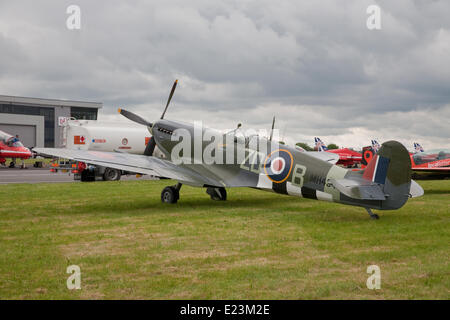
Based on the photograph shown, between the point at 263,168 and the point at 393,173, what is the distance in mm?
3589

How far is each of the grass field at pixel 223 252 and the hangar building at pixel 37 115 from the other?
2807 inches

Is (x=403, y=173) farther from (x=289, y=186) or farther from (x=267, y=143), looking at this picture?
(x=267, y=143)

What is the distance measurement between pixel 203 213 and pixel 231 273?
5183 millimetres

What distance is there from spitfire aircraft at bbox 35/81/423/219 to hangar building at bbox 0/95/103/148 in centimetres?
6779

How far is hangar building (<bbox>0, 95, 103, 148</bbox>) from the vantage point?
77250 mm

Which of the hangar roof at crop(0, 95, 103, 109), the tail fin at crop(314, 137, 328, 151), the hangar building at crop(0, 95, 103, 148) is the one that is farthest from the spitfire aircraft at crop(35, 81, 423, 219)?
the hangar roof at crop(0, 95, 103, 109)

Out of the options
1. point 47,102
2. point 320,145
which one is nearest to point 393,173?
point 320,145

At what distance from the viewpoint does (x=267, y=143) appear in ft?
36.5

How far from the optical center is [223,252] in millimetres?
6219

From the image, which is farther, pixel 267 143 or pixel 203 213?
pixel 267 143

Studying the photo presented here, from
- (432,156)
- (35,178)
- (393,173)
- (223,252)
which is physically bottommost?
(223,252)

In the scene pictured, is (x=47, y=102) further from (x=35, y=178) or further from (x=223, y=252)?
(x=223, y=252)
